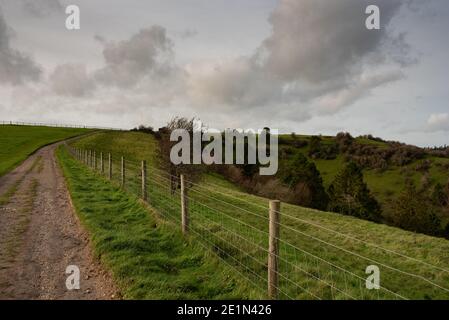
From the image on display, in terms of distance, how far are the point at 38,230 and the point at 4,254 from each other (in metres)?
2.38

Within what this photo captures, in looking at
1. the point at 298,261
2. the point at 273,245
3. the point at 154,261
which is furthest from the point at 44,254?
the point at 298,261

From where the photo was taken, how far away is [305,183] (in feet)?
208

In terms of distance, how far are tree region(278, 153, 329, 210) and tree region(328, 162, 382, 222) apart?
2.61 metres

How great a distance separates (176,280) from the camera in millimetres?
7430

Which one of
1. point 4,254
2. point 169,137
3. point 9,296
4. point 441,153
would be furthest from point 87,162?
point 441,153

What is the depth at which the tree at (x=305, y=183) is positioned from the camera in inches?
2408

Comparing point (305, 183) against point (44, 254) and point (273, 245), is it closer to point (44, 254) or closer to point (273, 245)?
point (44, 254)

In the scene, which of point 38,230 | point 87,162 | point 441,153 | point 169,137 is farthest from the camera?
point 441,153

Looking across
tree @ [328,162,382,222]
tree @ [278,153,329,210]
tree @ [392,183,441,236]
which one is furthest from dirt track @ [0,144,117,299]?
tree @ [392,183,441,236]

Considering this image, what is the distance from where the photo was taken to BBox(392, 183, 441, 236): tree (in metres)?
50.8

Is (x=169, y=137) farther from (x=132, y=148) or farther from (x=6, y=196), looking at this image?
(x=132, y=148)

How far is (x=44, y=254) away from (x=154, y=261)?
2983 mm

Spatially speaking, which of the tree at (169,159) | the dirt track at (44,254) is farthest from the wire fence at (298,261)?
the tree at (169,159)
